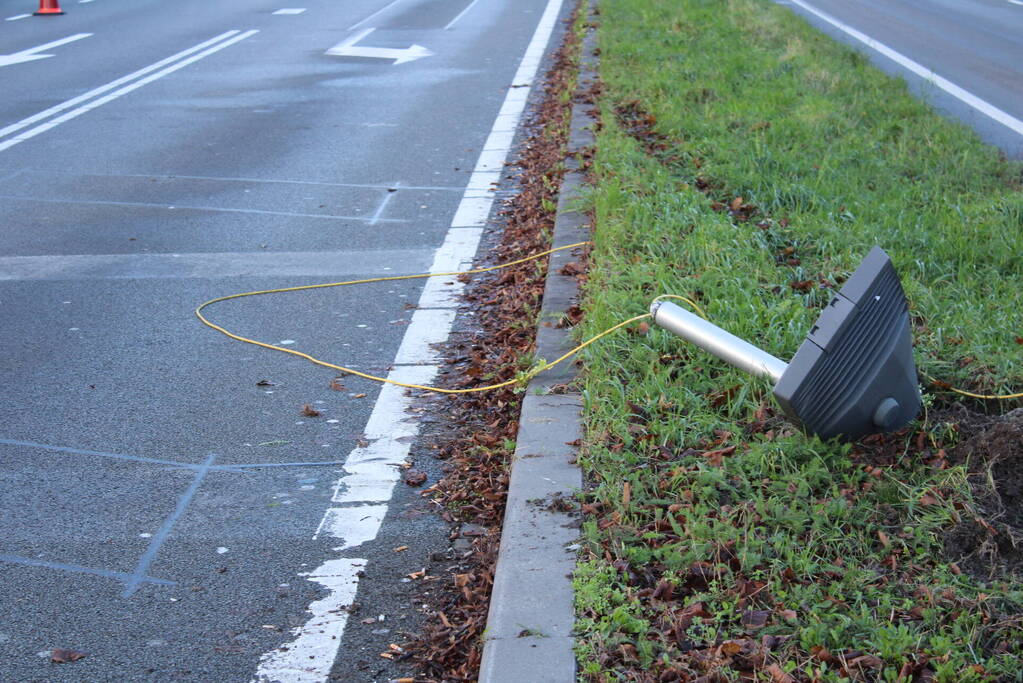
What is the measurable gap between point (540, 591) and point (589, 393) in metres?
1.23

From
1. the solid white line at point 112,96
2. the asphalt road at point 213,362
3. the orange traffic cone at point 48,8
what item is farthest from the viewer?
the orange traffic cone at point 48,8

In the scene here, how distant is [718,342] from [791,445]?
0.55 meters

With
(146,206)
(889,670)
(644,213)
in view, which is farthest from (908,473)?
(146,206)

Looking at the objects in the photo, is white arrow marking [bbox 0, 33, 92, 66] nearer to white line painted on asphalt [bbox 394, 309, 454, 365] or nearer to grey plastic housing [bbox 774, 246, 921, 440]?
white line painted on asphalt [bbox 394, 309, 454, 365]

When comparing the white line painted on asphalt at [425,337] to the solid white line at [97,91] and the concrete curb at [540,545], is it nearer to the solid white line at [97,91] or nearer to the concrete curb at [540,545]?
the concrete curb at [540,545]

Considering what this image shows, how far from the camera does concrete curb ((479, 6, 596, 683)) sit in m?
2.72

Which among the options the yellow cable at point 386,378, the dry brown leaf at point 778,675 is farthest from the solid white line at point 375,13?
the dry brown leaf at point 778,675

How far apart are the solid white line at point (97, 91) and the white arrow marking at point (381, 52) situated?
184cm

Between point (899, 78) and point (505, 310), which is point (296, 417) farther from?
point (899, 78)

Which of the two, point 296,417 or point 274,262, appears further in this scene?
point 274,262

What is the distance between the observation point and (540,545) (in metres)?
3.20

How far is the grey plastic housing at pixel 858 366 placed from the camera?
3.33 metres

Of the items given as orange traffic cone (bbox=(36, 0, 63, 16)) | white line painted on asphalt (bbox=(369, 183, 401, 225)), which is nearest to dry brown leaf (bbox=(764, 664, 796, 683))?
white line painted on asphalt (bbox=(369, 183, 401, 225))

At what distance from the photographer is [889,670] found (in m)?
2.56
